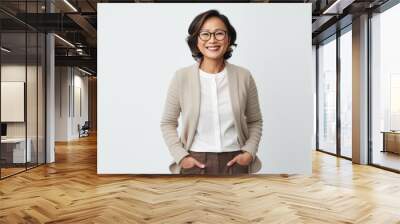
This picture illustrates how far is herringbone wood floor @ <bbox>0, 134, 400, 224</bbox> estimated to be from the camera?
430 cm

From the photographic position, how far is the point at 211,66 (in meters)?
4.95

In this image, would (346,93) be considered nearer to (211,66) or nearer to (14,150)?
(211,66)

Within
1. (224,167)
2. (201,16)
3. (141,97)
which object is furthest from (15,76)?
(224,167)

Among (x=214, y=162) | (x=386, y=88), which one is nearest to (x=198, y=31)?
(x=214, y=162)

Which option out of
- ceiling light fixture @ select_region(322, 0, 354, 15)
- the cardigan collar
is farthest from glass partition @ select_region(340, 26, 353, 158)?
the cardigan collar

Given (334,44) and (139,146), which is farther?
(334,44)

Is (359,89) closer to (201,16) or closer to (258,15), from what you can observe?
(258,15)

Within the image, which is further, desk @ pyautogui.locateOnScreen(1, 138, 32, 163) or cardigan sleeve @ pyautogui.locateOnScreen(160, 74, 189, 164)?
desk @ pyautogui.locateOnScreen(1, 138, 32, 163)

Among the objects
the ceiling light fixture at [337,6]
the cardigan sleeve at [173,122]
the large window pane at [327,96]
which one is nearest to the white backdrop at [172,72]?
the cardigan sleeve at [173,122]

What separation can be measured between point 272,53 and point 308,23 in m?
0.61

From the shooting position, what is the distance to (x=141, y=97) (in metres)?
5.49

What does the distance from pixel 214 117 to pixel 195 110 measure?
0.24 meters

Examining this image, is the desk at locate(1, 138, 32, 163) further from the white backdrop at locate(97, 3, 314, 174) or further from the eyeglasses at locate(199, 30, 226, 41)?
the eyeglasses at locate(199, 30, 226, 41)

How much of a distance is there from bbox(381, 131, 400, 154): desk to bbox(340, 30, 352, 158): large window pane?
3.83ft
